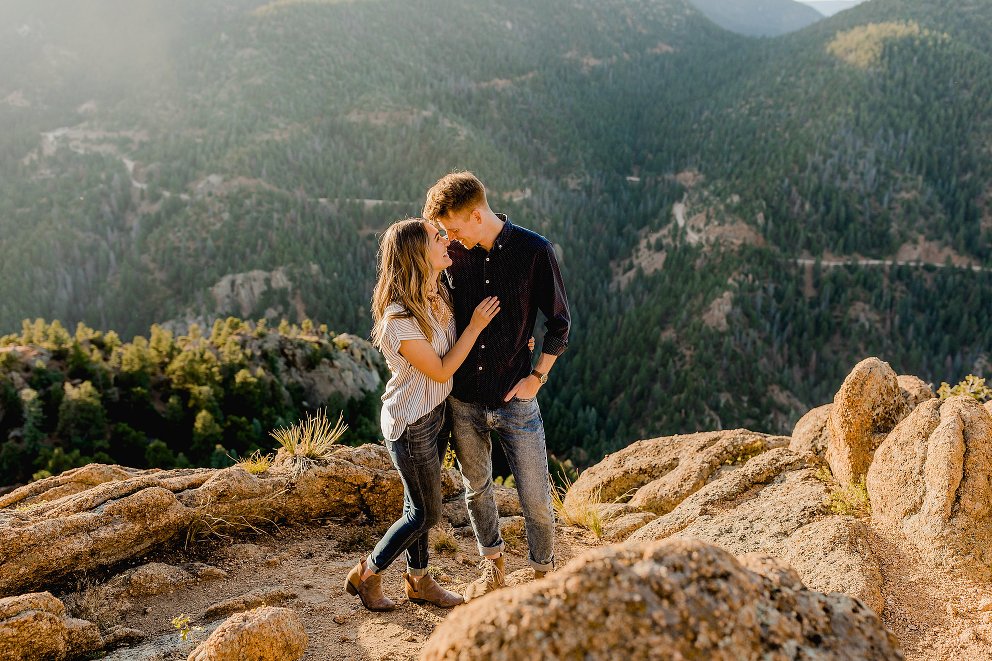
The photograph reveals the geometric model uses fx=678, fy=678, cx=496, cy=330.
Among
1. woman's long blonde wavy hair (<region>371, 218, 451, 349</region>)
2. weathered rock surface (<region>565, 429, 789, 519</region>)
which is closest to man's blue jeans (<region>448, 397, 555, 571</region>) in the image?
woman's long blonde wavy hair (<region>371, 218, 451, 349</region>)

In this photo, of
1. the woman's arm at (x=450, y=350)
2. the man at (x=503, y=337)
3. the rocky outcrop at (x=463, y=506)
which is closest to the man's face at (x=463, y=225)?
the man at (x=503, y=337)

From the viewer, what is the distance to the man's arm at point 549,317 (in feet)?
15.3

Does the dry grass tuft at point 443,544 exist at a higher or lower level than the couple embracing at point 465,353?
lower

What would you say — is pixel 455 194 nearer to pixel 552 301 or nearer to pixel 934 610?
pixel 552 301

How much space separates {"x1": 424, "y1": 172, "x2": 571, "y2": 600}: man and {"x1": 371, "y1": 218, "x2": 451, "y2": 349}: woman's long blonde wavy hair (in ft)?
1.03

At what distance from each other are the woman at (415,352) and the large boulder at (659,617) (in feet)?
7.07

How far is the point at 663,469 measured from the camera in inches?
359

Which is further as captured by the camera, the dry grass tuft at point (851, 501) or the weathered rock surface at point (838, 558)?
the dry grass tuft at point (851, 501)

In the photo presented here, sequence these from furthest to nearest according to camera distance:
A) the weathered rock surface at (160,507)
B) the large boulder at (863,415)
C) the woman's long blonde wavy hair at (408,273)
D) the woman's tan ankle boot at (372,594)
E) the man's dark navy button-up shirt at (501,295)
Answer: the large boulder at (863,415) < the weathered rock surface at (160,507) < the woman's tan ankle boot at (372,594) < the man's dark navy button-up shirt at (501,295) < the woman's long blonde wavy hair at (408,273)

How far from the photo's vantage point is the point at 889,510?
5.54m

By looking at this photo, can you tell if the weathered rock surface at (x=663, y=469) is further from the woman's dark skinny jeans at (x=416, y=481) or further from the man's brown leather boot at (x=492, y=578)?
the woman's dark skinny jeans at (x=416, y=481)

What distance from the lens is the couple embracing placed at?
4.35 meters

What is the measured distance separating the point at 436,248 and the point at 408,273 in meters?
0.24

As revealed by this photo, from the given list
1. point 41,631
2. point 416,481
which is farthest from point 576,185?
point 41,631
